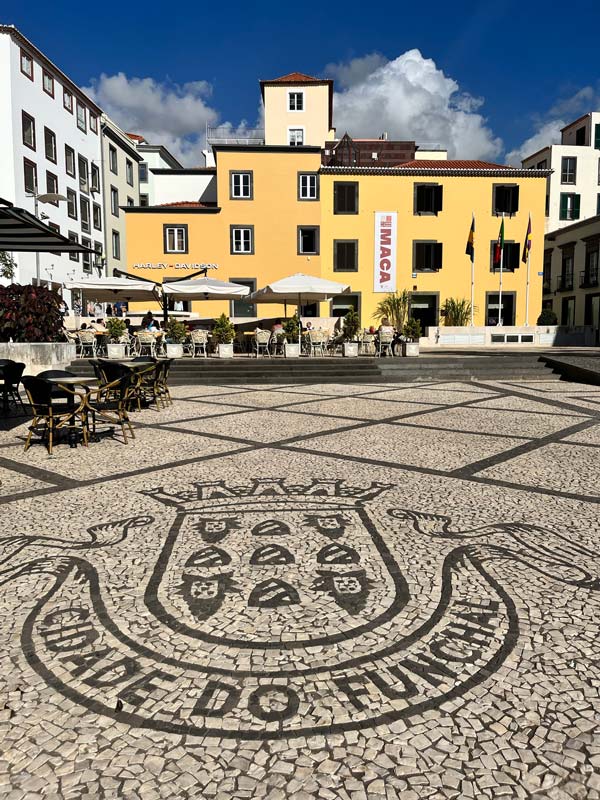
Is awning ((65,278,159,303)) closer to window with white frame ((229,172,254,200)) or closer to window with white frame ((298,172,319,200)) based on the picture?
window with white frame ((229,172,254,200))

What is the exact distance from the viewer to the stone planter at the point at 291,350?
1647cm

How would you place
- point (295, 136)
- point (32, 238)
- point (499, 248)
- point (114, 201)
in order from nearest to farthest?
point (32, 238), point (499, 248), point (295, 136), point (114, 201)

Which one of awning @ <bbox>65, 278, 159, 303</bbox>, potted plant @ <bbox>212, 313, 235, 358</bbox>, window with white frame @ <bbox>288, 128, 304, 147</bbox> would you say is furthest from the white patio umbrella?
window with white frame @ <bbox>288, 128, 304, 147</bbox>

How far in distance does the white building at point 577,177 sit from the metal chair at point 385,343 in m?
35.8

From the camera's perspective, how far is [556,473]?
17.3ft

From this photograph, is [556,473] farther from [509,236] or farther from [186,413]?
[509,236]

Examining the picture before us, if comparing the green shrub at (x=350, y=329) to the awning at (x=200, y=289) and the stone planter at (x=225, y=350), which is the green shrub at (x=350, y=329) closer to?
the awning at (x=200, y=289)

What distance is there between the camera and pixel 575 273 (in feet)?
130

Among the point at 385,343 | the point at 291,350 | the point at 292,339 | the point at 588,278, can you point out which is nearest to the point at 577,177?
the point at 588,278

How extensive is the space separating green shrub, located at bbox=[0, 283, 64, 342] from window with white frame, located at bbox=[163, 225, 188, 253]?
1607 centimetres

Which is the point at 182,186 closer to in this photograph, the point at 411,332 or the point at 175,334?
the point at 175,334

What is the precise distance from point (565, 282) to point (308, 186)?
75.3 ft

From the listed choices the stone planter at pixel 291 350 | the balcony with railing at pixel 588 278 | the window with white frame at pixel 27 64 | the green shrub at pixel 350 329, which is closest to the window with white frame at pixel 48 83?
the window with white frame at pixel 27 64

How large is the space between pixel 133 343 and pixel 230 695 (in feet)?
57.7
